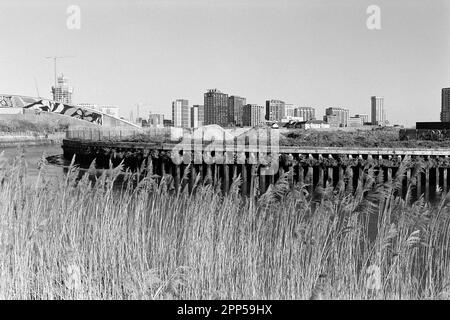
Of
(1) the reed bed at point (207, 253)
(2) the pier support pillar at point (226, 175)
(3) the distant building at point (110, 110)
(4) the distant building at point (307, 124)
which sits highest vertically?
(3) the distant building at point (110, 110)

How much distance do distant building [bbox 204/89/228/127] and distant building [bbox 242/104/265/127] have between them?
481 centimetres

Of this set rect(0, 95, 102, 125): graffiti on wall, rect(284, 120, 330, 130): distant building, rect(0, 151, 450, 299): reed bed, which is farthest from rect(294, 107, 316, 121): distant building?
rect(0, 151, 450, 299): reed bed

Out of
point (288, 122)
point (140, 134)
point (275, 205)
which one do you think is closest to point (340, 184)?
point (275, 205)

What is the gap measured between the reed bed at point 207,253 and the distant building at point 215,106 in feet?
57.7

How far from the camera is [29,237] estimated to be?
5.52 m

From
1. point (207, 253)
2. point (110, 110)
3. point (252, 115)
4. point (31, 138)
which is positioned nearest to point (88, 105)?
point (110, 110)

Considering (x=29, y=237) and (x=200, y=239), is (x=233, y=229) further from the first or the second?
(x=29, y=237)

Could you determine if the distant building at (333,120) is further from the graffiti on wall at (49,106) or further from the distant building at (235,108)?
the distant building at (235,108)

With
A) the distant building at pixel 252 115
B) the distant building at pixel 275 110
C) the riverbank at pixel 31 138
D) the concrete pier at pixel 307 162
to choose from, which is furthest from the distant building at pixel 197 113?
the riverbank at pixel 31 138

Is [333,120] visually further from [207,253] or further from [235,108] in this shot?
[207,253]

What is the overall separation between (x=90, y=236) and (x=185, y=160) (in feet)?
66.5

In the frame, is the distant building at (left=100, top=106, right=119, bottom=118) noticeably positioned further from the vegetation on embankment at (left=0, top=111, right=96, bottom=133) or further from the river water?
the vegetation on embankment at (left=0, top=111, right=96, bottom=133)

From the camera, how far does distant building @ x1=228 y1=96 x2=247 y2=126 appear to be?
84.8ft

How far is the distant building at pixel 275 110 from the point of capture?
42.8 m
